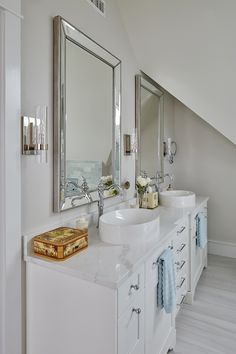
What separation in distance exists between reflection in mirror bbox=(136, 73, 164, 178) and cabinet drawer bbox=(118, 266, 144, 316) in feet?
4.33

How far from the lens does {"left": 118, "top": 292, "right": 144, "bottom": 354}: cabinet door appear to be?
42.1 inches


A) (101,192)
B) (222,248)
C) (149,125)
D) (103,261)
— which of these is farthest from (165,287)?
(222,248)

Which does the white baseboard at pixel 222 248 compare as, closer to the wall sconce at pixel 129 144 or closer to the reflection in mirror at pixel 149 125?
the reflection in mirror at pixel 149 125

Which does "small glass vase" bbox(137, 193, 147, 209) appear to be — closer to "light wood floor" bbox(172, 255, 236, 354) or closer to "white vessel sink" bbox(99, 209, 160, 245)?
"white vessel sink" bbox(99, 209, 160, 245)

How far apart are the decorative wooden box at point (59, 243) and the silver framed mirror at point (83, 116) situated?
184mm

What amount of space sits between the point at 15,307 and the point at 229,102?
2322 millimetres

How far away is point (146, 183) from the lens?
2377 mm

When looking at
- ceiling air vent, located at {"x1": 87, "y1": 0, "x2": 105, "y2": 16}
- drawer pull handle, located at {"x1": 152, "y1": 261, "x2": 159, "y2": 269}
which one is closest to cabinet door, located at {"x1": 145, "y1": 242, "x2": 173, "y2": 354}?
drawer pull handle, located at {"x1": 152, "y1": 261, "x2": 159, "y2": 269}

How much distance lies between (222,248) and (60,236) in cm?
278

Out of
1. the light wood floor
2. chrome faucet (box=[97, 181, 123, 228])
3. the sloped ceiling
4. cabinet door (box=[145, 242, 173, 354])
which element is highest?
the sloped ceiling

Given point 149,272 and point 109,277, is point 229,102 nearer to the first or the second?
point 149,272

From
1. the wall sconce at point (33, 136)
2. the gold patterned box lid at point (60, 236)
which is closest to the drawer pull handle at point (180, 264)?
the gold patterned box lid at point (60, 236)

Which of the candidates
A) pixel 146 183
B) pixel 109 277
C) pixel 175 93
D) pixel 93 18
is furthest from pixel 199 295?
pixel 93 18

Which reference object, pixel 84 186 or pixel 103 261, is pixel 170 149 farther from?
pixel 103 261
